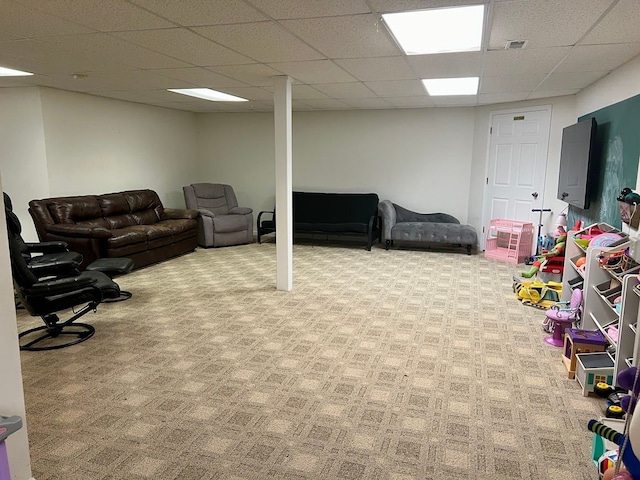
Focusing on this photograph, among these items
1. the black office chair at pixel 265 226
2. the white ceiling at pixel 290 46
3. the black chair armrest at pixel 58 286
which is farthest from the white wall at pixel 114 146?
the black chair armrest at pixel 58 286

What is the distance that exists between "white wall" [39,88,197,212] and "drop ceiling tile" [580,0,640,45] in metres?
5.89

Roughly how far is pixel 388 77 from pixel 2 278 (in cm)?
396

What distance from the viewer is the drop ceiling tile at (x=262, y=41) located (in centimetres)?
298

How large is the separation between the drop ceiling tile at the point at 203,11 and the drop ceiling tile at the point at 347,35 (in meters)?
0.27

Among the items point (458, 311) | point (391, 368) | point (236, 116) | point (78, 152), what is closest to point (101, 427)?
point (391, 368)

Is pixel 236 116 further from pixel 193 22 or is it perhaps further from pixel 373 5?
pixel 373 5

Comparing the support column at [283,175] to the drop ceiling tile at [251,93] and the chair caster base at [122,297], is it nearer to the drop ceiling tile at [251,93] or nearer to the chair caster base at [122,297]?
the drop ceiling tile at [251,93]

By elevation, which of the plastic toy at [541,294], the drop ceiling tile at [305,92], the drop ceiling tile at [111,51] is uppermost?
the drop ceiling tile at [305,92]

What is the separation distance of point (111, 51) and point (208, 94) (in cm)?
273

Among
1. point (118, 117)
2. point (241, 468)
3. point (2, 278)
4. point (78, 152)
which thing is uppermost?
point (118, 117)

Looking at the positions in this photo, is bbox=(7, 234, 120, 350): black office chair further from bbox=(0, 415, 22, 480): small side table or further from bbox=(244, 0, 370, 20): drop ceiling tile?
bbox=(244, 0, 370, 20): drop ceiling tile

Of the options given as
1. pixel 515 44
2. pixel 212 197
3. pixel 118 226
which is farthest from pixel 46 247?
pixel 515 44

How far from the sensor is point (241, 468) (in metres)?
2.16

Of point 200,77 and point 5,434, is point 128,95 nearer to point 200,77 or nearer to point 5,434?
point 200,77
